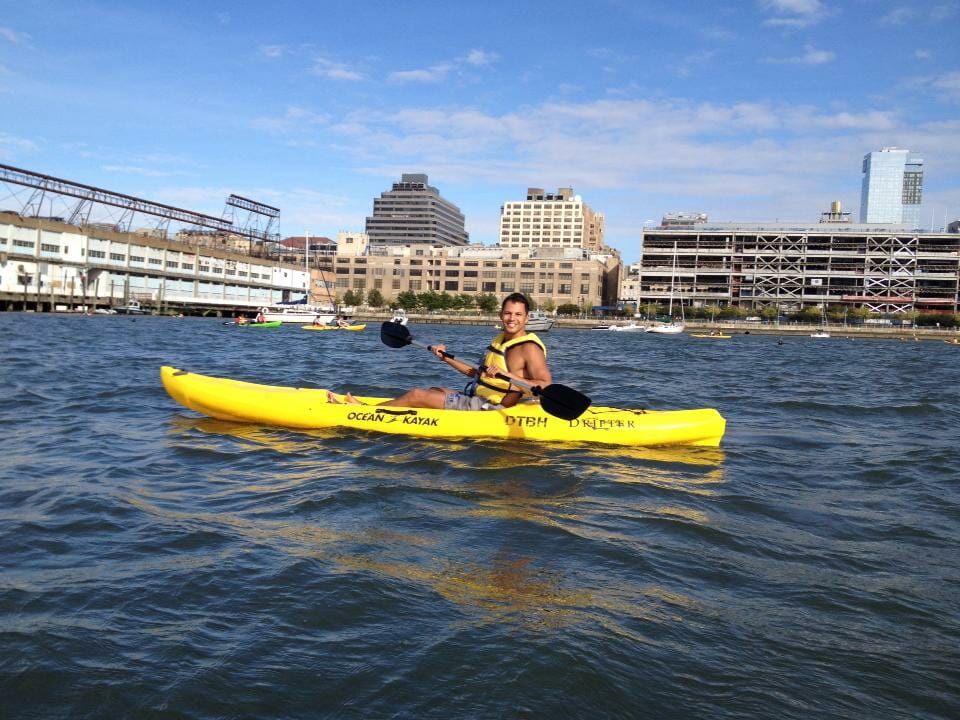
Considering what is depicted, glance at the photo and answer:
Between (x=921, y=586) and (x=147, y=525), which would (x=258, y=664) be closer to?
(x=147, y=525)

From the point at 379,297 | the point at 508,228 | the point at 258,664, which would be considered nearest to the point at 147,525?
the point at 258,664

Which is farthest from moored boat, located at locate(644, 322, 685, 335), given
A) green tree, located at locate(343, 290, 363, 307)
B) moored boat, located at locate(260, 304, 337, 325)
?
green tree, located at locate(343, 290, 363, 307)

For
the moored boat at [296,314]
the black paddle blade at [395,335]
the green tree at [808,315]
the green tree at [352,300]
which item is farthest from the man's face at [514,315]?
the green tree at [352,300]

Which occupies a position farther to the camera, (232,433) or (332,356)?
(332,356)

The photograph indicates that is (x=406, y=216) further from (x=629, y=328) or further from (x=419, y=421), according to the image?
(x=419, y=421)

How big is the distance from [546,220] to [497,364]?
582ft

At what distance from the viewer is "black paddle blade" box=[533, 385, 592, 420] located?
760cm

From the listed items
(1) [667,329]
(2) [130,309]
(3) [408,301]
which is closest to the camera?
(2) [130,309]

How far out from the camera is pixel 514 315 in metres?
7.80

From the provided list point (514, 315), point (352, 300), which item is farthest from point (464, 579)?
point (352, 300)

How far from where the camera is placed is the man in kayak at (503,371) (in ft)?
26.1

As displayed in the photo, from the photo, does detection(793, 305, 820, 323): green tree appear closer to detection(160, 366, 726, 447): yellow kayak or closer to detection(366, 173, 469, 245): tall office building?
detection(160, 366, 726, 447): yellow kayak

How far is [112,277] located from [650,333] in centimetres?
5743

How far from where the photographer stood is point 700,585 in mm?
4207
